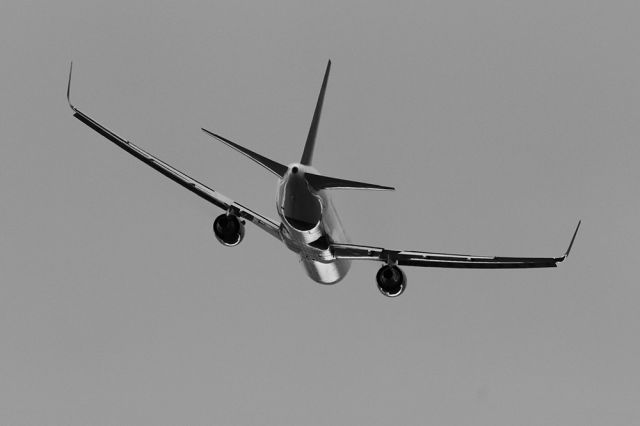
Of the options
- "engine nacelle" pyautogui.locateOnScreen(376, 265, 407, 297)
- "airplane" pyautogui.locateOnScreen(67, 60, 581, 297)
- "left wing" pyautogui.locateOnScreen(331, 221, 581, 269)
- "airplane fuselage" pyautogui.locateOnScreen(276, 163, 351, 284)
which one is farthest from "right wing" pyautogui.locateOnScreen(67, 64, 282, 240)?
"engine nacelle" pyautogui.locateOnScreen(376, 265, 407, 297)

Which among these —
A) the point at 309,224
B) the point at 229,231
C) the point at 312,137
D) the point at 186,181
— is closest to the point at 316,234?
the point at 309,224

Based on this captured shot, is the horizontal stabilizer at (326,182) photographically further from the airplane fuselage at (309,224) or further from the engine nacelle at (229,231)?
the engine nacelle at (229,231)

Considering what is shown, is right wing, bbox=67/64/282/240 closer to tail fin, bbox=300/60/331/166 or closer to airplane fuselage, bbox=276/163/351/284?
airplane fuselage, bbox=276/163/351/284

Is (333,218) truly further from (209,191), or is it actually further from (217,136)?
(217,136)

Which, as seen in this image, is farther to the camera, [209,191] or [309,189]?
[209,191]

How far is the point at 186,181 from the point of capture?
149 ft

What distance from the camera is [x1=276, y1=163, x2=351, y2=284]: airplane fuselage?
39688 millimetres

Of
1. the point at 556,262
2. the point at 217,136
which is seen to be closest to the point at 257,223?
the point at 217,136

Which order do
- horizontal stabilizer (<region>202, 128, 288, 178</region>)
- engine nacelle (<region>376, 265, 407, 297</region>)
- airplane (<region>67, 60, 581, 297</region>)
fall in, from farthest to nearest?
engine nacelle (<region>376, 265, 407, 297</region>) < airplane (<region>67, 60, 581, 297</region>) < horizontal stabilizer (<region>202, 128, 288, 178</region>)

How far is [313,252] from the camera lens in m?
45.0

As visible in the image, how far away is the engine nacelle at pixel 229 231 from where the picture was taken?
43.7 m

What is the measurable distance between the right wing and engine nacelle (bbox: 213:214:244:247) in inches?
28.4

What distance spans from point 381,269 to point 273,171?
7.82m

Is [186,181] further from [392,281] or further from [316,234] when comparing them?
[392,281]
